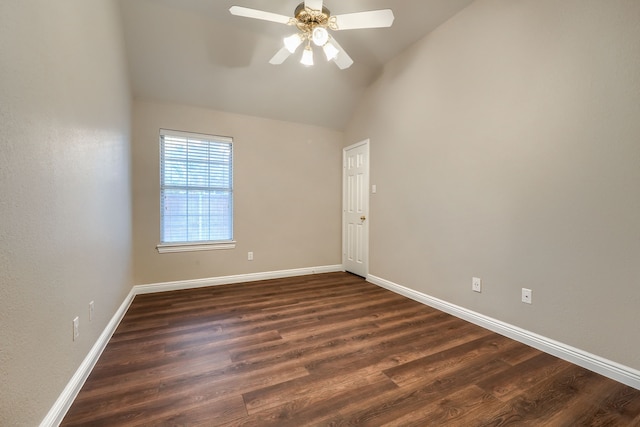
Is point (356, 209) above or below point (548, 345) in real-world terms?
above

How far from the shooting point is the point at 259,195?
12.9 feet

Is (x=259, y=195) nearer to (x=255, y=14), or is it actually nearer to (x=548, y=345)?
(x=255, y=14)

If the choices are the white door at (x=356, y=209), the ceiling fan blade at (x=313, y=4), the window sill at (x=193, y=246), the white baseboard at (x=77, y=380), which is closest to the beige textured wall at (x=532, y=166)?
the white door at (x=356, y=209)

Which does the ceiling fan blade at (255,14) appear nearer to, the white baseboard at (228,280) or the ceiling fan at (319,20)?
the ceiling fan at (319,20)

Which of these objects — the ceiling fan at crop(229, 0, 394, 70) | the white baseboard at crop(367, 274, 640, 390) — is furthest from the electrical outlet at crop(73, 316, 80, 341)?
the white baseboard at crop(367, 274, 640, 390)

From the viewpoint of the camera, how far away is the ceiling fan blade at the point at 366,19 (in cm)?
197

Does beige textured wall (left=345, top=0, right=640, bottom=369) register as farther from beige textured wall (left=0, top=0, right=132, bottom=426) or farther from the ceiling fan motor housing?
beige textured wall (left=0, top=0, right=132, bottom=426)

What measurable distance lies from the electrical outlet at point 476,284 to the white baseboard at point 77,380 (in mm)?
2987

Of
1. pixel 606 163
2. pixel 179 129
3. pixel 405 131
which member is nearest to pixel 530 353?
pixel 606 163

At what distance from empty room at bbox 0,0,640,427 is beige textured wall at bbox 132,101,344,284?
1.3 inches

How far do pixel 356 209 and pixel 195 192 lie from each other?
93.9 inches

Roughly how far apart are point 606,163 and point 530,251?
758 mm

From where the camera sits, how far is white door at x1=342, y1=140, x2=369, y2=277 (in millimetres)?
3971

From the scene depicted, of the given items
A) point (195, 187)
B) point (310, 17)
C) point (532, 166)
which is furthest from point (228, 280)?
point (532, 166)
